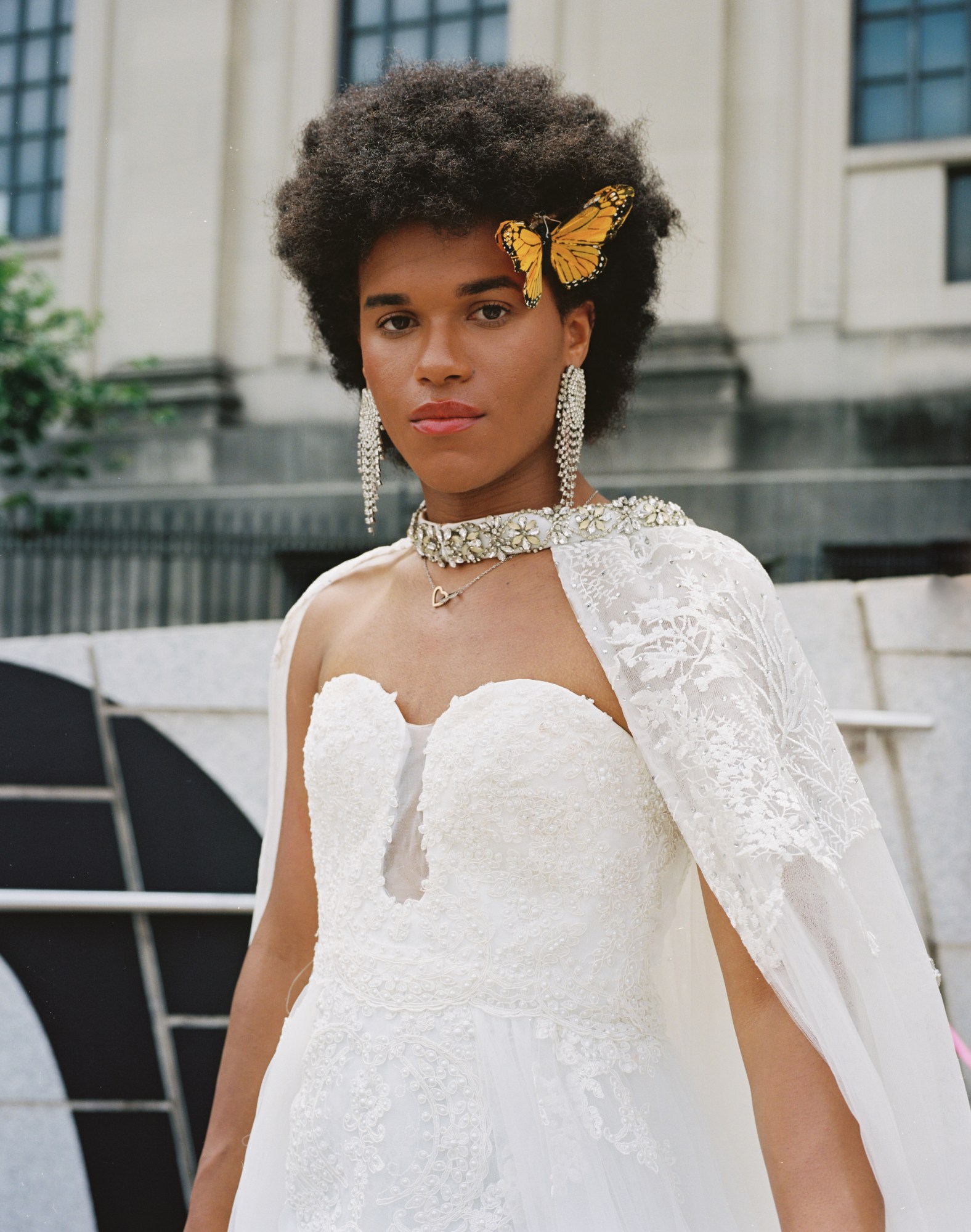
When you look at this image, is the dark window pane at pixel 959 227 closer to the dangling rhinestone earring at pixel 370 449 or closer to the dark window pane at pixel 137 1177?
the dangling rhinestone earring at pixel 370 449

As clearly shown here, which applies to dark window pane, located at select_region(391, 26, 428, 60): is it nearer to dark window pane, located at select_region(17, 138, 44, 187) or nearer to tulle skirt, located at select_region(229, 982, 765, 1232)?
dark window pane, located at select_region(17, 138, 44, 187)

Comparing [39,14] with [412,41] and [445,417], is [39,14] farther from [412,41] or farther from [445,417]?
[445,417]

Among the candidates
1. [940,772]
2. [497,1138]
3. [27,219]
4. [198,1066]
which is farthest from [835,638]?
[27,219]

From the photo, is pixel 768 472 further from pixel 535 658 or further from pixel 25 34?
pixel 25 34

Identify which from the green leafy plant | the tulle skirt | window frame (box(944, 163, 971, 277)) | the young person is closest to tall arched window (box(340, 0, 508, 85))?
the green leafy plant

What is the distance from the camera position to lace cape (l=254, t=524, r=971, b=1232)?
4.27 ft

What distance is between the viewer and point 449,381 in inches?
61.9

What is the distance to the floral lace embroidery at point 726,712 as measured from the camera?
4.40 ft

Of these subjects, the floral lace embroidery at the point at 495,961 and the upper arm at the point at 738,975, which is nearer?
the upper arm at the point at 738,975

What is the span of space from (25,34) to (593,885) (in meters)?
3.09

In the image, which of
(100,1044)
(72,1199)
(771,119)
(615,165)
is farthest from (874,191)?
(72,1199)

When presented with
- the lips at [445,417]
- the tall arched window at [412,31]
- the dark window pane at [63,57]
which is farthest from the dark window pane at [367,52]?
A: the lips at [445,417]

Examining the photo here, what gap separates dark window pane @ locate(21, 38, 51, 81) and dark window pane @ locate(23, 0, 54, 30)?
1.5 inches

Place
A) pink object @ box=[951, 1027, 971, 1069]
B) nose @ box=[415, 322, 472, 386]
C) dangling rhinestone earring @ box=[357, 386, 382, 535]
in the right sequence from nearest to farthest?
nose @ box=[415, 322, 472, 386] → dangling rhinestone earring @ box=[357, 386, 382, 535] → pink object @ box=[951, 1027, 971, 1069]
